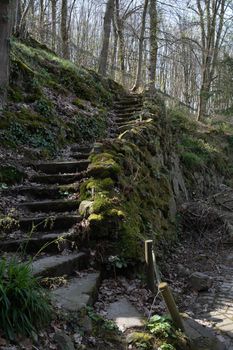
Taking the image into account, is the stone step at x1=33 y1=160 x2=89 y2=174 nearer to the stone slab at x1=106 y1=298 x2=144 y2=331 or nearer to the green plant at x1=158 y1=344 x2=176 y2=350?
the stone slab at x1=106 y1=298 x2=144 y2=331

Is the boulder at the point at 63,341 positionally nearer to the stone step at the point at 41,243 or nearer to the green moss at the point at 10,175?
the stone step at the point at 41,243

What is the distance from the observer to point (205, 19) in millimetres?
22344

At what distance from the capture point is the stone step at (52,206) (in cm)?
626

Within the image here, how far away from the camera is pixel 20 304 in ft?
10.5

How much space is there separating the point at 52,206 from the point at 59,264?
5.45 ft

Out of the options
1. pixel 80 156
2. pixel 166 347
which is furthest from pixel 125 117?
pixel 166 347

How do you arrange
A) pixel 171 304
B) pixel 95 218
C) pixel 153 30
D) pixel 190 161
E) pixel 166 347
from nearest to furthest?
pixel 166 347, pixel 171 304, pixel 95 218, pixel 190 161, pixel 153 30

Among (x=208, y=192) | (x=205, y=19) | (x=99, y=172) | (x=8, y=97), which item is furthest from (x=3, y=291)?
(x=205, y=19)

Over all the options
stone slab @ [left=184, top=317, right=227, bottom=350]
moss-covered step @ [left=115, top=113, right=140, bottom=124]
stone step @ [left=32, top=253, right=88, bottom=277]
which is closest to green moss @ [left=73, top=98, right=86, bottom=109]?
moss-covered step @ [left=115, top=113, right=140, bottom=124]

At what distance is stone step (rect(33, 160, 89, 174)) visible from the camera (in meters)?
7.59

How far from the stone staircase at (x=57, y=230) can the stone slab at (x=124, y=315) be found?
29 centimetres

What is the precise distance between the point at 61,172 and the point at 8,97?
8.69 ft

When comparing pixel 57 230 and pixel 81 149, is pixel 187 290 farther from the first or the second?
pixel 81 149

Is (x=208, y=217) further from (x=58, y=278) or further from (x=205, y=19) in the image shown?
(x=205, y=19)
